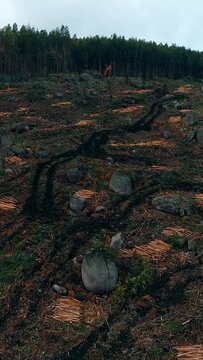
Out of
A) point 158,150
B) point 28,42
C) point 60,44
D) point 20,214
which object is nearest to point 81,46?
point 60,44

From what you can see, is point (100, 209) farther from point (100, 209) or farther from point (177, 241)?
point (177, 241)

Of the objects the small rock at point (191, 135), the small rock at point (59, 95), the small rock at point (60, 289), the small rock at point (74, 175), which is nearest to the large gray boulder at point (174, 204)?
the small rock at point (74, 175)

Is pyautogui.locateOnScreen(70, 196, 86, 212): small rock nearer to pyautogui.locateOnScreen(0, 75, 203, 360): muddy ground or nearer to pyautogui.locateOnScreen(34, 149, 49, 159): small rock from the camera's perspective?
pyautogui.locateOnScreen(0, 75, 203, 360): muddy ground

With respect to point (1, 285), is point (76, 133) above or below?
above

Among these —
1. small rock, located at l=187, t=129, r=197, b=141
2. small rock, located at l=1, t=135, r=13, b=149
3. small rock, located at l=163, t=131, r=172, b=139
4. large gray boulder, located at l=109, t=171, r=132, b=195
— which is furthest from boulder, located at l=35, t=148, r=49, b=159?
small rock, located at l=187, t=129, r=197, b=141

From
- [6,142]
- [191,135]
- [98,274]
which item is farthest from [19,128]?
[98,274]

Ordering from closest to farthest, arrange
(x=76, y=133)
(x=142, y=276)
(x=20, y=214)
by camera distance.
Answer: (x=142, y=276), (x=20, y=214), (x=76, y=133)

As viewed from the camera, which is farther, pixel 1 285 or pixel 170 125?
pixel 170 125

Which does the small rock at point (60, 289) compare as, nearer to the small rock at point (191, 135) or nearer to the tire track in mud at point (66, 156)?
the tire track in mud at point (66, 156)

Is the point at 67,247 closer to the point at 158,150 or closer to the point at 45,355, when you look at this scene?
the point at 45,355
